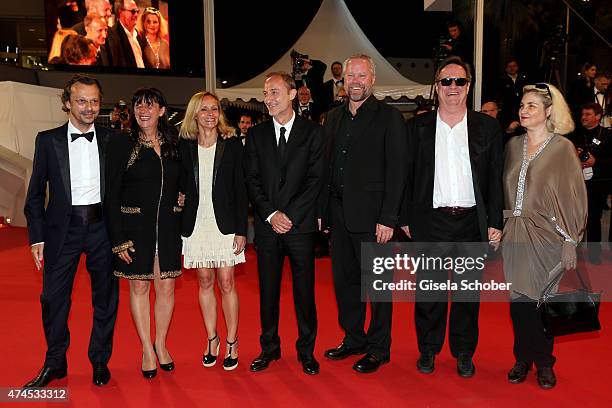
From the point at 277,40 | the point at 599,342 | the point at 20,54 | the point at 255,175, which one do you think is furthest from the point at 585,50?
the point at 20,54

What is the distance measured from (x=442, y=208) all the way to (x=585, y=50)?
11.5m

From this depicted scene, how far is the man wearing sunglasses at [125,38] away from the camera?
1309cm

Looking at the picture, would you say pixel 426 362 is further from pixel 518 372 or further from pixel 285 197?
pixel 285 197

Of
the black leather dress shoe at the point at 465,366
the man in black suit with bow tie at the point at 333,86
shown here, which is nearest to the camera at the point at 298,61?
the man in black suit with bow tie at the point at 333,86

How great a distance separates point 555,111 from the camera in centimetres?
345

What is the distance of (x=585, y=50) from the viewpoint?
13.4 metres

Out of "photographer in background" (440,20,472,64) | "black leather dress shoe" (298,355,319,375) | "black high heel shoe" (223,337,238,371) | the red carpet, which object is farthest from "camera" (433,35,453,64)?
"black high heel shoe" (223,337,238,371)

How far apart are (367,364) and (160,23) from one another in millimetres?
11581

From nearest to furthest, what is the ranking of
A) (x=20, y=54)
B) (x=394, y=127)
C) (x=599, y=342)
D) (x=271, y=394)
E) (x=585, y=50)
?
(x=271, y=394)
(x=394, y=127)
(x=599, y=342)
(x=585, y=50)
(x=20, y=54)

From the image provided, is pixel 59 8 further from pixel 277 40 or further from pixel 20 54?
pixel 277 40

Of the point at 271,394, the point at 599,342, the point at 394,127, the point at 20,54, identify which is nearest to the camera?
the point at 271,394

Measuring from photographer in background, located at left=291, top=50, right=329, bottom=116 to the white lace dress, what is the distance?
4.68 meters

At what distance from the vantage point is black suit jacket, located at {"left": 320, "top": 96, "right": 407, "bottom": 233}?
143 inches

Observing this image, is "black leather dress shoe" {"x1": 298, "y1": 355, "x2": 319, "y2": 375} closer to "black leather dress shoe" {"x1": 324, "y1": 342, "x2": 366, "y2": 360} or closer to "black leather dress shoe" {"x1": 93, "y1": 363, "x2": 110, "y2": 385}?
"black leather dress shoe" {"x1": 324, "y1": 342, "x2": 366, "y2": 360}
